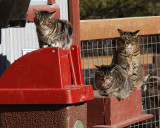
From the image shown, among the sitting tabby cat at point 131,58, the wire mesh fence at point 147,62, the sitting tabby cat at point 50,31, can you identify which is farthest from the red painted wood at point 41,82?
the sitting tabby cat at point 131,58

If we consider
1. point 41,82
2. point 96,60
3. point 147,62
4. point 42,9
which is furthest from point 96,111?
point 41,82

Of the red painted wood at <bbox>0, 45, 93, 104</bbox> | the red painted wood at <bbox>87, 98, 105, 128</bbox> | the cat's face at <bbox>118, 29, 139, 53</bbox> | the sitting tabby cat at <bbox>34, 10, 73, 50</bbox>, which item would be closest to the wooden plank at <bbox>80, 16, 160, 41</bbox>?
the cat's face at <bbox>118, 29, 139, 53</bbox>

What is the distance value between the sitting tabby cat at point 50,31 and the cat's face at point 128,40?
0.84m

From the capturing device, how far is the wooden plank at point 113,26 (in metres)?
4.24

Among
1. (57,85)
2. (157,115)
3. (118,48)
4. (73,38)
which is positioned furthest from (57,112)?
(157,115)

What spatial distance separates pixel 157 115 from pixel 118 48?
2.97 feet

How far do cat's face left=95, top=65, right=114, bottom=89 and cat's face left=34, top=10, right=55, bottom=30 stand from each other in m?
0.68

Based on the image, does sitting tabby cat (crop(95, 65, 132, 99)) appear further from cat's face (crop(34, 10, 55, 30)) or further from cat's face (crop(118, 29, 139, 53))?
cat's face (crop(34, 10, 55, 30))

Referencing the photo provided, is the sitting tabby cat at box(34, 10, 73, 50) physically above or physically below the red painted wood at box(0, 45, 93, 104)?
above

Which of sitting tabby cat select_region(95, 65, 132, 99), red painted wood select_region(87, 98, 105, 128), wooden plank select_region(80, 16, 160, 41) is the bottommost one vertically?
red painted wood select_region(87, 98, 105, 128)

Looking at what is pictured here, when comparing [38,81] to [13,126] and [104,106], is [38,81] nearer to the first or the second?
[13,126]

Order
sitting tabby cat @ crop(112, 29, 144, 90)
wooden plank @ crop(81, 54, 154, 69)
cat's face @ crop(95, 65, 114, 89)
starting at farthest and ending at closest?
sitting tabby cat @ crop(112, 29, 144, 90) → wooden plank @ crop(81, 54, 154, 69) → cat's face @ crop(95, 65, 114, 89)

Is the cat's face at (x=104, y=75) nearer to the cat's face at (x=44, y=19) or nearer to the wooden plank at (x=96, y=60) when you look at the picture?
the wooden plank at (x=96, y=60)

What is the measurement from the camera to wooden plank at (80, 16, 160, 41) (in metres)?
4.24
